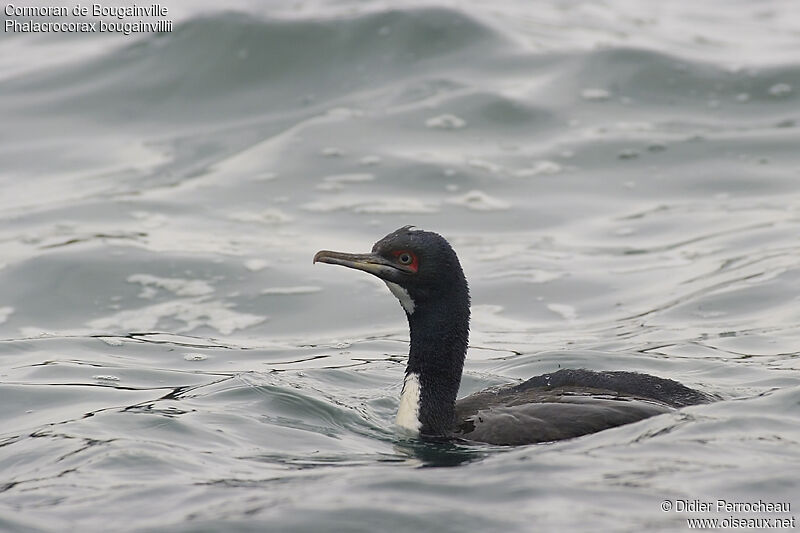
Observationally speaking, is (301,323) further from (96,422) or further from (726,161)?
(726,161)

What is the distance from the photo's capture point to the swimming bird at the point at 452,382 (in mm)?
7895

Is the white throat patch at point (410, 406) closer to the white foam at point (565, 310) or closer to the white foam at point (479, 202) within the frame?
the white foam at point (565, 310)

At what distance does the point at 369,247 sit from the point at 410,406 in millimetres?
4702

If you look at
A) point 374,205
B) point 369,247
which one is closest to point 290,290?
point 369,247

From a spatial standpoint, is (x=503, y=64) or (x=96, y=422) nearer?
(x=96, y=422)

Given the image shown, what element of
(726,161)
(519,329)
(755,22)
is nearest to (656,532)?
(519,329)

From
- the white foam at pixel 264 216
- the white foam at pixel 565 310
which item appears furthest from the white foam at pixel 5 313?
the white foam at pixel 565 310

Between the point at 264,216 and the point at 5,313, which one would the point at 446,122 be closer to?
the point at 264,216

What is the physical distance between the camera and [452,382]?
840 centimetres

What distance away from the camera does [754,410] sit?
8164mm

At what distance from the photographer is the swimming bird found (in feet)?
25.9

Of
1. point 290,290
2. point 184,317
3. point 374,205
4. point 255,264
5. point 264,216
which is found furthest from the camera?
point 374,205

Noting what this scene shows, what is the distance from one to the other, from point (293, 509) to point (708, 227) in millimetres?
7900

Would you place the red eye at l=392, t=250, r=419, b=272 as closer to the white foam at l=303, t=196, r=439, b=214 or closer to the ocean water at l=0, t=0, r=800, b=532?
the ocean water at l=0, t=0, r=800, b=532
